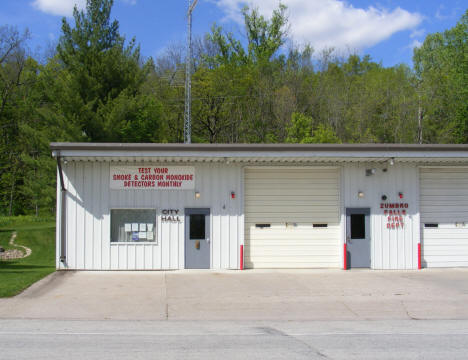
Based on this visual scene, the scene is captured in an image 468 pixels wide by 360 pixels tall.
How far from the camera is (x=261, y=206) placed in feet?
52.9

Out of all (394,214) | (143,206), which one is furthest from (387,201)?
(143,206)

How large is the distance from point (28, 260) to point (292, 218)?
489 inches

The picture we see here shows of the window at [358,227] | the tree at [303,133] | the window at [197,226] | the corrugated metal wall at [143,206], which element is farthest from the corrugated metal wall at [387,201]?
the tree at [303,133]

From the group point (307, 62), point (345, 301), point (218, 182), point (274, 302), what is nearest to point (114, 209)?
point (218, 182)

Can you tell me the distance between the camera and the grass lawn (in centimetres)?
1269

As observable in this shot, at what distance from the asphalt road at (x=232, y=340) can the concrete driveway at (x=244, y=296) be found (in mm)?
704

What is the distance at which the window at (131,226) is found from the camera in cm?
1530

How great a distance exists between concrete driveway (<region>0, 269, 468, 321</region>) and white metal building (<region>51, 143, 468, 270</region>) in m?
0.83

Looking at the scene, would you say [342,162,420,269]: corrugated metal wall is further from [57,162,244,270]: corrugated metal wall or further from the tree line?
the tree line

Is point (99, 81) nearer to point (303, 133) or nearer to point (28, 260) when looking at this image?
point (28, 260)

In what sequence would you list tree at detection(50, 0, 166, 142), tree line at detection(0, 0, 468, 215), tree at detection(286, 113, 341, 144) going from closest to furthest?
tree at detection(50, 0, 166, 142) < tree at detection(286, 113, 341, 144) < tree line at detection(0, 0, 468, 215)

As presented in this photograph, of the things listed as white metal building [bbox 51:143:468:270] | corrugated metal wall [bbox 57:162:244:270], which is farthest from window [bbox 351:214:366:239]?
corrugated metal wall [bbox 57:162:244:270]

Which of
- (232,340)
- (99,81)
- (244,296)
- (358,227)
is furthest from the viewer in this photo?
(99,81)

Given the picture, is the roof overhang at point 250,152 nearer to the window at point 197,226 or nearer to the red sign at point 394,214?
the red sign at point 394,214
